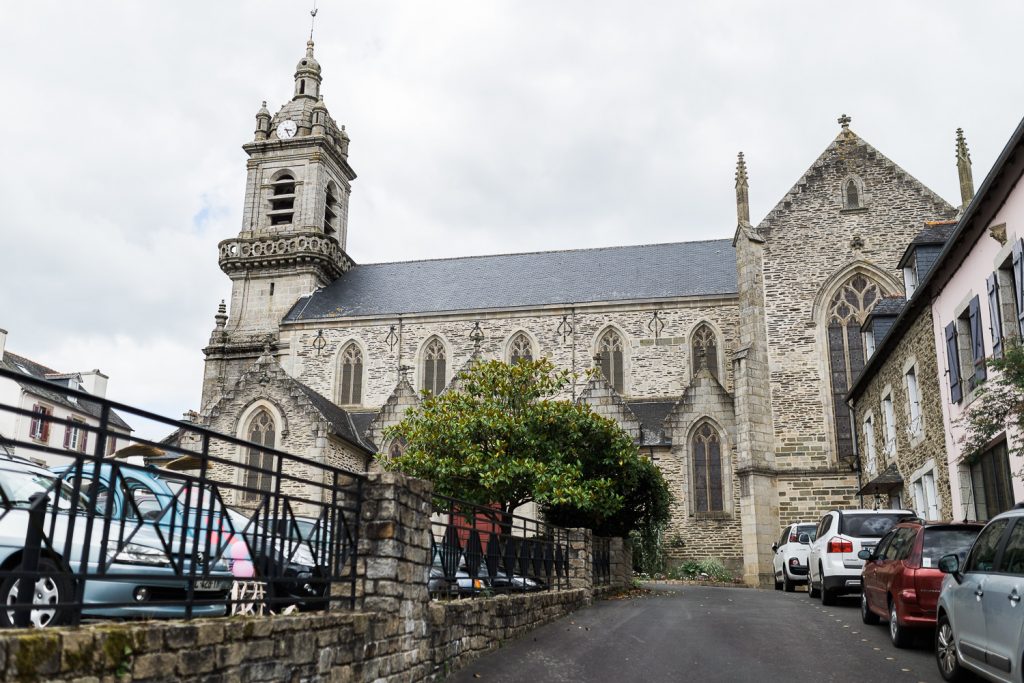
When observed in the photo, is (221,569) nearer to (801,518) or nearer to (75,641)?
(75,641)

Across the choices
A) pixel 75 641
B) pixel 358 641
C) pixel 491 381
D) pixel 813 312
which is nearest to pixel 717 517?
pixel 813 312

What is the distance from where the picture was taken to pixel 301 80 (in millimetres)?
46406

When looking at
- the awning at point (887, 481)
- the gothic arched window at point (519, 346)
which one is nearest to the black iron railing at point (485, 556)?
the awning at point (887, 481)

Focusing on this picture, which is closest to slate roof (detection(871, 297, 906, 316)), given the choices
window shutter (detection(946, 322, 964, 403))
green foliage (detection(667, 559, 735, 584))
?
window shutter (detection(946, 322, 964, 403))

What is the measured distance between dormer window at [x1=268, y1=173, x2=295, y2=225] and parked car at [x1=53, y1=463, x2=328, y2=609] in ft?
120

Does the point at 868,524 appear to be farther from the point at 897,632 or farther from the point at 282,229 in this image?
the point at 282,229

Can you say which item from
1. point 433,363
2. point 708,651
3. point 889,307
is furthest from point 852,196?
point 708,651

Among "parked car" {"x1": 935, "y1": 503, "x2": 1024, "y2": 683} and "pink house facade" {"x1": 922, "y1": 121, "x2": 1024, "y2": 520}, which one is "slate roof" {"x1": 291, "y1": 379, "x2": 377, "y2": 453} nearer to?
"pink house facade" {"x1": 922, "y1": 121, "x2": 1024, "y2": 520}

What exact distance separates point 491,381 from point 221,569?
42.1 ft

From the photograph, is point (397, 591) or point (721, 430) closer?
point (397, 591)

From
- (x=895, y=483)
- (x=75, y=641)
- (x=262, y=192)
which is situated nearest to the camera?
(x=75, y=641)

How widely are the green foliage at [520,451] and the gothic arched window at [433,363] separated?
15358 millimetres

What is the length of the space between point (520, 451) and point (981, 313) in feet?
29.1

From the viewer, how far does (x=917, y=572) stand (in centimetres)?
937
